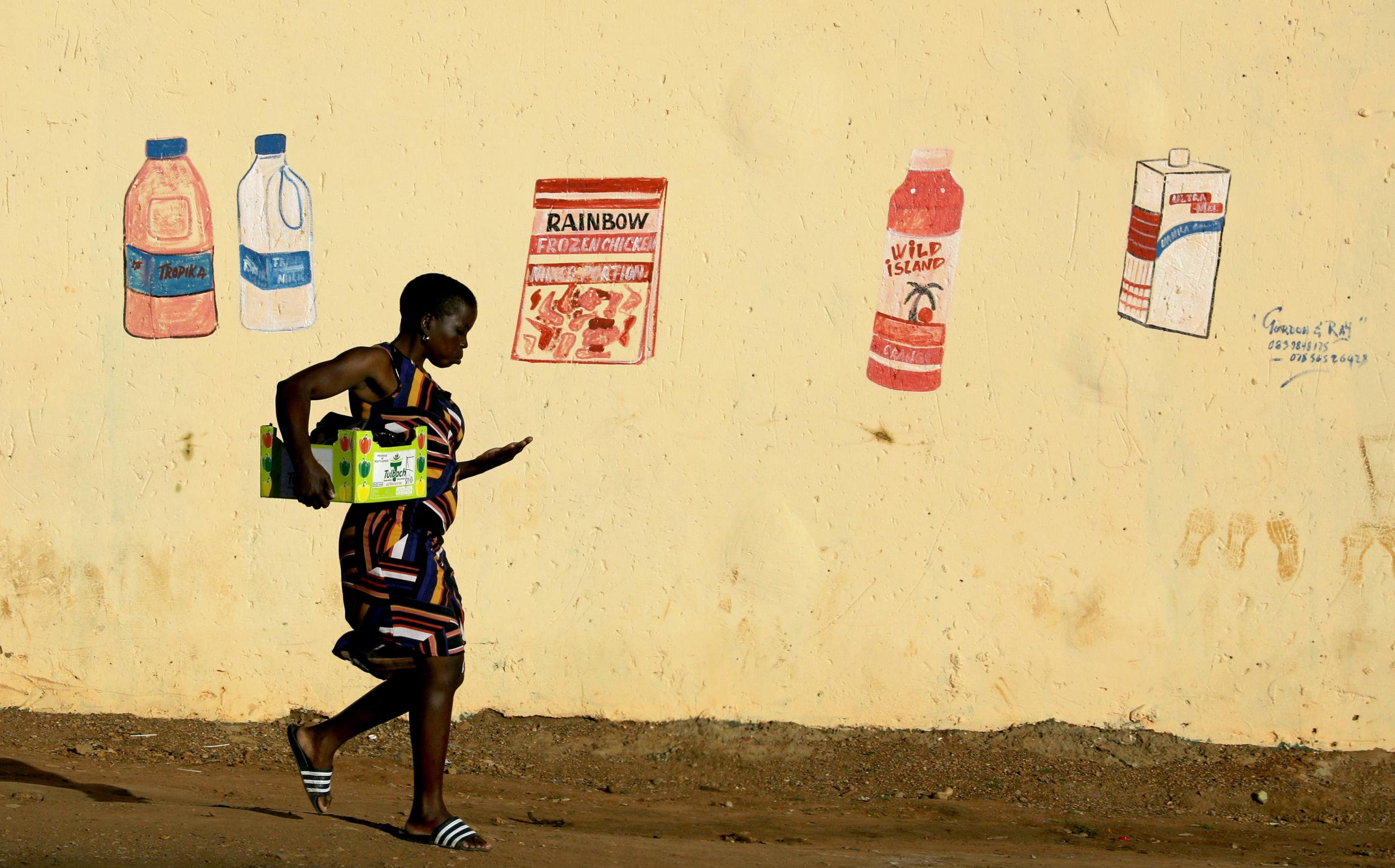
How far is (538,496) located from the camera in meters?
5.27

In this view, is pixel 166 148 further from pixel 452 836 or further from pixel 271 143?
pixel 452 836

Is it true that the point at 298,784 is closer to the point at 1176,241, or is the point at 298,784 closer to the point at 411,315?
the point at 411,315

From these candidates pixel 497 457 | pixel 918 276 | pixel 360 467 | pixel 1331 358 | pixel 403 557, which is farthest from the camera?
pixel 918 276

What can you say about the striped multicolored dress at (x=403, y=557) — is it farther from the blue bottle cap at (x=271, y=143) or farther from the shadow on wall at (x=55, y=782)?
the blue bottle cap at (x=271, y=143)

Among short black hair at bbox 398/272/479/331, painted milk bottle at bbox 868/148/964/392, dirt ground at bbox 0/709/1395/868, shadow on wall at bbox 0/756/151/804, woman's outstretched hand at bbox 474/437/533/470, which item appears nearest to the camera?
short black hair at bbox 398/272/479/331

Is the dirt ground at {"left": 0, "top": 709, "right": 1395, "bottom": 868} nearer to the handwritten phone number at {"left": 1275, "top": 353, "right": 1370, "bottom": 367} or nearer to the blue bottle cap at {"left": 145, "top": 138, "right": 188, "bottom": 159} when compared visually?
the handwritten phone number at {"left": 1275, "top": 353, "right": 1370, "bottom": 367}

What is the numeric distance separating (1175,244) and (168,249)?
3850mm

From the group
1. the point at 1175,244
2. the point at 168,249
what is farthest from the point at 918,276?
the point at 168,249

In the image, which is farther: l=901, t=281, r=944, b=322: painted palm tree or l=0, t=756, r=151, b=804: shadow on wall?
l=901, t=281, r=944, b=322: painted palm tree

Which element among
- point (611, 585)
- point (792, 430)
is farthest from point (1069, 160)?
point (611, 585)

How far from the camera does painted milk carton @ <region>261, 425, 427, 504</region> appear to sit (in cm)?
340
